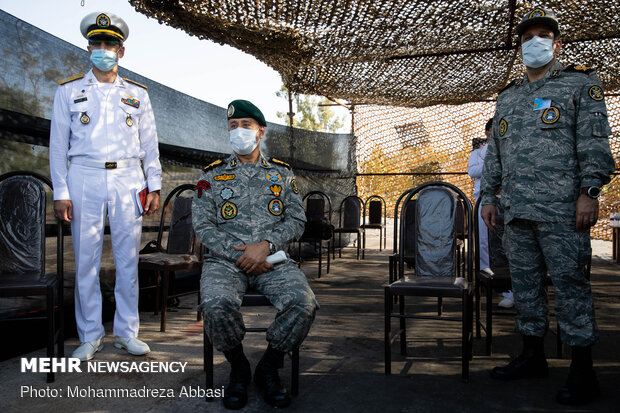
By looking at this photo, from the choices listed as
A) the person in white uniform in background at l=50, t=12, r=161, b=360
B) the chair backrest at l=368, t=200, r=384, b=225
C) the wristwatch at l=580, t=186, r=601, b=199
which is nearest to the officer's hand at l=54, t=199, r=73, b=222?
the person in white uniform in background at l=50, t=12, r=161, b=360

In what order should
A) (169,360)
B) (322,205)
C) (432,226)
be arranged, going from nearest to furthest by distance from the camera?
(169,360)
(432,226)
(322,205)

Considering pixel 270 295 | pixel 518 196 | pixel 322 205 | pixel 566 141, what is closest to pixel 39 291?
pixel 270 295

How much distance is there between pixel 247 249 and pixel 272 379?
0.61m

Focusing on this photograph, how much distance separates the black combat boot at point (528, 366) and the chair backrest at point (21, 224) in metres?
2.55

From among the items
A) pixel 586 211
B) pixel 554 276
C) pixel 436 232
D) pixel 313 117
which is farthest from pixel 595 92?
pixel 313 117

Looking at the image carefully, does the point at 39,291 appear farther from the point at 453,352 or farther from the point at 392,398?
the point at 453,352

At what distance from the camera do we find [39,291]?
2410 millimetres

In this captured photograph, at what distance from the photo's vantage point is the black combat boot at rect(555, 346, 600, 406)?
215 cm

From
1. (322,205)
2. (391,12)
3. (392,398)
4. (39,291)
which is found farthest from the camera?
(322,205)

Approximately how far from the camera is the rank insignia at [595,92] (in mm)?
2305

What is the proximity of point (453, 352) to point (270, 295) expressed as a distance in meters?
1.32

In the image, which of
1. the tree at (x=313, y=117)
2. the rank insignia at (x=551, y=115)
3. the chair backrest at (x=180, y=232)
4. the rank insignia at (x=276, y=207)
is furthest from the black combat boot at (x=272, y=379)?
the tree at (x=313, y=117)

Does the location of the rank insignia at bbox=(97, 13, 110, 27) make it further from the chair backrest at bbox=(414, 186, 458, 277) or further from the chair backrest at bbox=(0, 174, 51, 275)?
the chair backrest at bbox=(414, 186, 458, 277)

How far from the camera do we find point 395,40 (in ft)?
14.8
